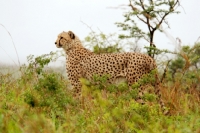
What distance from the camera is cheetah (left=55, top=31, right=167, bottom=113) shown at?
6410mm

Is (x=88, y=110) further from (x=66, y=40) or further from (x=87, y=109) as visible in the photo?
(x=66, y=40)

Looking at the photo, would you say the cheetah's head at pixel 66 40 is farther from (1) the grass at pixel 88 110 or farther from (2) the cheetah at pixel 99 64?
(1) the grass at pixel 88 110

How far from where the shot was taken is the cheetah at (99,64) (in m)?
6.41

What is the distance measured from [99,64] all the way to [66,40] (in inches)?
26.4

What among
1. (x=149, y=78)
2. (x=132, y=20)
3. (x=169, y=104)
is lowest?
(x=169, y=104)

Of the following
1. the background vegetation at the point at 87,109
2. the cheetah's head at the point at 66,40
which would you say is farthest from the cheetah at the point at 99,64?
the background vegetation at the point at 87,109

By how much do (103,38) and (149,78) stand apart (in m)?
4.33

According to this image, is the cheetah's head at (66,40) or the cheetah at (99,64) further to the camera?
the cheetah's head at (66,40)

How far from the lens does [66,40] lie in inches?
271

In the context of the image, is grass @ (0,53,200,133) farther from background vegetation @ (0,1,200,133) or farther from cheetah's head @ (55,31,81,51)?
cheetah's head @ (55,31,81,51)

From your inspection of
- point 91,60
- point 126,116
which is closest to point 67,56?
point 91,60

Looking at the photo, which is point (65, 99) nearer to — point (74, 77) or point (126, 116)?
point (126, 116)

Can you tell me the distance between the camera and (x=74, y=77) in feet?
22.1

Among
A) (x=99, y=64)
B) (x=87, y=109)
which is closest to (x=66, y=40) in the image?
(x=99, y=64)
